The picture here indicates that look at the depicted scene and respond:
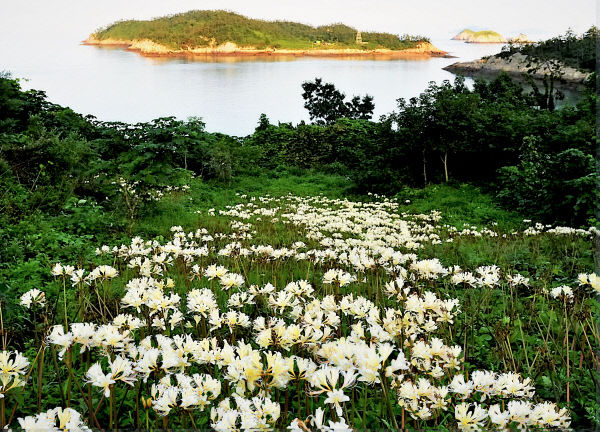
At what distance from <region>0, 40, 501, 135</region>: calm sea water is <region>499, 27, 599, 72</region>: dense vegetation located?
884 cm

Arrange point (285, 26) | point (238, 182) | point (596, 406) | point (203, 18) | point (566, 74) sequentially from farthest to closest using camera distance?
point (285, 26), point (203, 18), point (566, 74), point (238, 182), point (596, 406)

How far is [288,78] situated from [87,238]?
6520 centimetres

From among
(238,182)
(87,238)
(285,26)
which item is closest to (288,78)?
(285,26)

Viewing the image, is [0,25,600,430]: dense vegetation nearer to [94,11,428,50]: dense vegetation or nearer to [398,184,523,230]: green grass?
[398,184,523,230]: green grass

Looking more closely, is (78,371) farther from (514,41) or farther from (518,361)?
(514,41)

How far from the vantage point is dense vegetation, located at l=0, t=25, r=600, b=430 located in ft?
6.05

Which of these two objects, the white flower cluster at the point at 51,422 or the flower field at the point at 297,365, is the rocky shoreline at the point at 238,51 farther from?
the white flower cluster at the point at 51,422

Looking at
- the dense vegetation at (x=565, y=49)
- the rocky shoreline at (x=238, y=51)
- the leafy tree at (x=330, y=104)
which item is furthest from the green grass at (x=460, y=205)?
the rocky shoreline at (x=238, y=51)

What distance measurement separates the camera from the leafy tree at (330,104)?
130ft

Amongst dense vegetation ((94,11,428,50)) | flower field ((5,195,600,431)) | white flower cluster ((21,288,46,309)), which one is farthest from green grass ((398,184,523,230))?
dense vegetation ((94,11,428,50))

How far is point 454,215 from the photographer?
10.8 metres

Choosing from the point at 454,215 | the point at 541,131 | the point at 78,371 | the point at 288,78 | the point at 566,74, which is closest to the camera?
the point at 78,371

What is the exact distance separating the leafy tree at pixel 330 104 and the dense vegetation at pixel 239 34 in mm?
49884

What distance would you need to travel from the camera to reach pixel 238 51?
90312 millimetres
